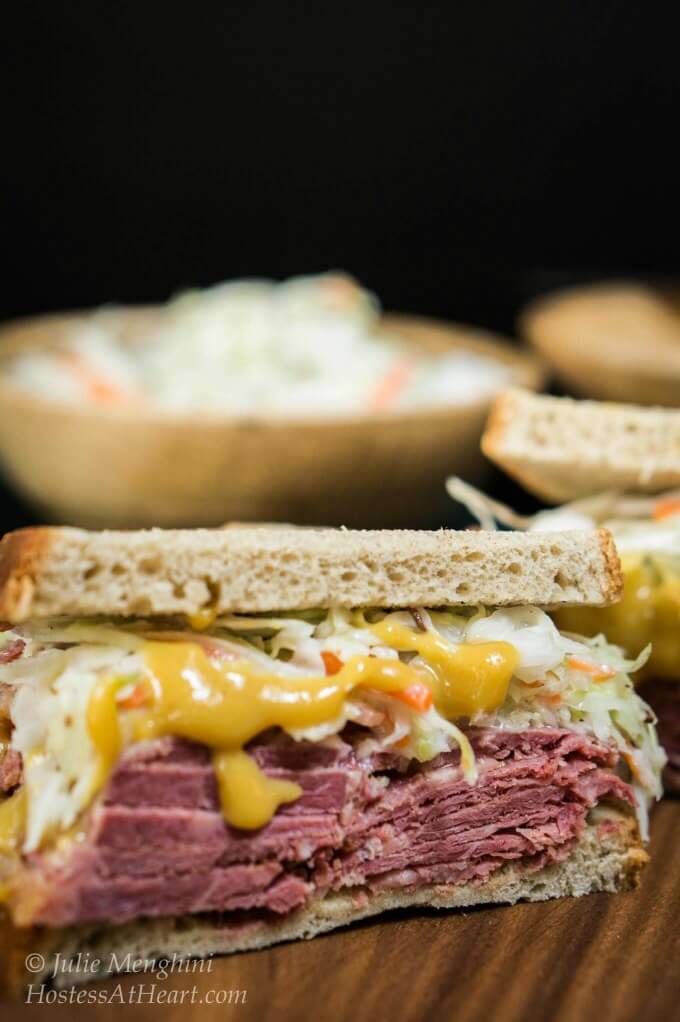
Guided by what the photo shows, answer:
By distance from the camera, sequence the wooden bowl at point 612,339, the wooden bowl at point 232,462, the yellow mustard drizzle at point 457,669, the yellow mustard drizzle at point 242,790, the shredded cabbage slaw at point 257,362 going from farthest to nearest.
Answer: the shredded cabbage slaw at point 257,362 < the wooden bowl at point 612,339 < the wooden bowl at point 232,462 < the yellow mustard drizzle at point 457,669 < the yellow mustard drizzle at point 242,790

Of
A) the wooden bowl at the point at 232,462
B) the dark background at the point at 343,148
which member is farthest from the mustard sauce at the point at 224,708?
the dark background at the point at 343,148

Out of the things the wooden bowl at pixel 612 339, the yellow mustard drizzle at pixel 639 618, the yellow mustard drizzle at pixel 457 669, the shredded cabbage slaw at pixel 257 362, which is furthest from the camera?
the shredded cabbage slaw at pixel 257 362

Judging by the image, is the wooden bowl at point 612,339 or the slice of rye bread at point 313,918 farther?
→ the wooden bowl at point 612,339

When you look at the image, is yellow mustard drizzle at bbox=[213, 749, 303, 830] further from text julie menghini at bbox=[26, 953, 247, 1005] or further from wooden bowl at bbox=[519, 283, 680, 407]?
wooden bowl at bbox=[519, 283, 680, 407]

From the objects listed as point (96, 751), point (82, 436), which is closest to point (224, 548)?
point (96, 751)

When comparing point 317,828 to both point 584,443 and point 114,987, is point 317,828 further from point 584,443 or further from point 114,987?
point 584,443

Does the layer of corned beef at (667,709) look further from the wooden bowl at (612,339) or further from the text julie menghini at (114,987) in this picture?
the wooden bowl at (612,339)

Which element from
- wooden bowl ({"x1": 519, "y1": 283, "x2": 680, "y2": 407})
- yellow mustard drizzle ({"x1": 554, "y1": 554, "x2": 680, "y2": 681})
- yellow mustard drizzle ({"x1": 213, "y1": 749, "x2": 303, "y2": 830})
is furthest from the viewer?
wooden bowl ({"x1": 519, "y1": 283, "x2": 680, "y2": 407})

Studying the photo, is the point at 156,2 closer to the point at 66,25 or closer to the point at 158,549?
the point at 66,25

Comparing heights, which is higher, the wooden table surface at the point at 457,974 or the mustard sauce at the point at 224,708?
the mustard sauce at the point at 224,708

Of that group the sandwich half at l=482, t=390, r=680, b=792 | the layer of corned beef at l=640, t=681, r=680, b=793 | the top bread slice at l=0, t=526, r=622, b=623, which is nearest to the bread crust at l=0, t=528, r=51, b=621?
the top bread slice at l=0, t=526, r=622, b=623
